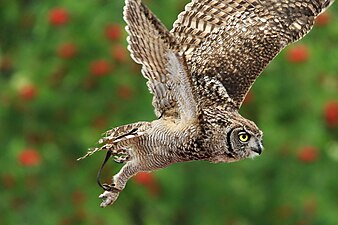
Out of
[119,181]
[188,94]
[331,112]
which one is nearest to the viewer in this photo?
[188,94]

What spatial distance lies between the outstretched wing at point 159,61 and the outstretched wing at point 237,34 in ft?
1.31

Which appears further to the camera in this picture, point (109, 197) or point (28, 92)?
point (28, 92)

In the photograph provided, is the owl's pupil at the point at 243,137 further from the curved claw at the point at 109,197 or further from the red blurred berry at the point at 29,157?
the red blurred berry at the point at 29,157

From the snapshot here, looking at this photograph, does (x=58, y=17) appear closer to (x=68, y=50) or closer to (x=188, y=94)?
(x=68, y=50)

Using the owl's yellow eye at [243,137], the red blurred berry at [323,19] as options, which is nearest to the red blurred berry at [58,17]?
the red blurred berry at [323,19]

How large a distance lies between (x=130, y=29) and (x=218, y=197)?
215 inches

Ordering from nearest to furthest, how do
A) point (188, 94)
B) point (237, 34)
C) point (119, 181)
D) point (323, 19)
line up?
1. point (188, 94)
2. point (119, 181)
3. point (237, 34)
4. point (323, 19)

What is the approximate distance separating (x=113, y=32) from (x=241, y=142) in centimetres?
455

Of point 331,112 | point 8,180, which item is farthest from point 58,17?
point 331,112

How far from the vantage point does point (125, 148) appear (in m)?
5.05

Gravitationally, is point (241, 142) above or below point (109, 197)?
above

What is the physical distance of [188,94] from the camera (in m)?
4.82

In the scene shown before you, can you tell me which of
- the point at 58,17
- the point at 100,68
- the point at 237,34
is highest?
the point at 237,34

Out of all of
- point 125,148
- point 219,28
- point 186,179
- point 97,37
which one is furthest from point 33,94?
point 125,148
